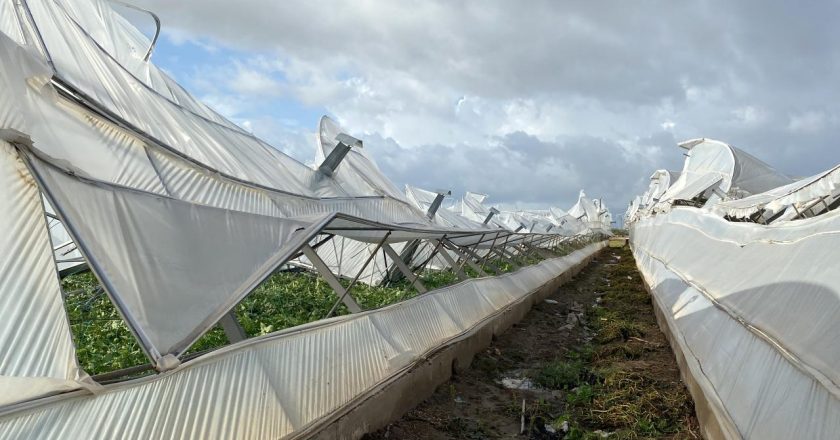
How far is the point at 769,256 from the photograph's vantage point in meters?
6.79

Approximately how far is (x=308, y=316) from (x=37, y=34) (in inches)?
185

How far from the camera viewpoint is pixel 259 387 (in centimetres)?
495

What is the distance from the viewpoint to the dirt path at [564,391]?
7098 mm

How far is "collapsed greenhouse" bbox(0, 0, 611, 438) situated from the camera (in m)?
3.46

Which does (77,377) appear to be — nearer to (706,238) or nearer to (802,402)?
(802,402)

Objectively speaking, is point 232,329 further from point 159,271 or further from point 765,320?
point 765,320

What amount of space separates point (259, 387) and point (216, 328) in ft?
9.83

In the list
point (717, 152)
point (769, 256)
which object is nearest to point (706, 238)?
point (769, 256)

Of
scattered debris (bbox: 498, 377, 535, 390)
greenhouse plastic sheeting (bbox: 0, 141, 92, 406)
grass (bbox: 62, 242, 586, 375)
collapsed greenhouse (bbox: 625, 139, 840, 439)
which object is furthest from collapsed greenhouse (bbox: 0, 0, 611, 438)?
collapsed greenhouse (bbox: 625, 139, 840, 439)

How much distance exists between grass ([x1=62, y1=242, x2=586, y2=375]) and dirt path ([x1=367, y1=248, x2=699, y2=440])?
66.7 inches

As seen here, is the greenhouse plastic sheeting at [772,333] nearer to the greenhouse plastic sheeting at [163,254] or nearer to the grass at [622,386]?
the grass at [622,386]

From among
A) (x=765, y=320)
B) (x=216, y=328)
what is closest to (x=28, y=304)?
(x=216, y=328)

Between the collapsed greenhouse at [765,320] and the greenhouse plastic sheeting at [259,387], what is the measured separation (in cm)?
323

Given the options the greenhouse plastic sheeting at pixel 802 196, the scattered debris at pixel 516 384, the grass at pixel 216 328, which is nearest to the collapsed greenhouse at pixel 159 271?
the grass at pixel 216 328
